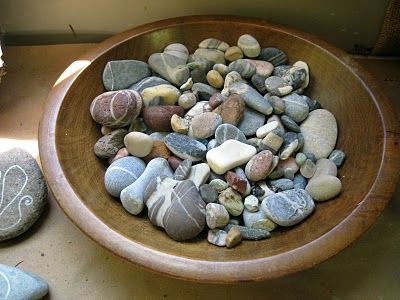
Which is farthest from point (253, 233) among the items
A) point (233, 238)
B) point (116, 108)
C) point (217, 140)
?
point (116, 108)

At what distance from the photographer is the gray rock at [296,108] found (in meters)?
0.63

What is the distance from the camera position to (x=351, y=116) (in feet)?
2.03

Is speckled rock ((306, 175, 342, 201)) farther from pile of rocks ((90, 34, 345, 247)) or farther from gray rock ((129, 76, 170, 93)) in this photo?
gray rock ((129, 76, 170, 93))

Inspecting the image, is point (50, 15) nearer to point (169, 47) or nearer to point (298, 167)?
point (169, 47)

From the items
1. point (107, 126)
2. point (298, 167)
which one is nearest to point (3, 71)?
point (107, 126)

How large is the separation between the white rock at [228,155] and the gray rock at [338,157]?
0.33 feet

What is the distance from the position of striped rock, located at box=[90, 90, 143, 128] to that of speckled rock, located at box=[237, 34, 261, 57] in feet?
0.58

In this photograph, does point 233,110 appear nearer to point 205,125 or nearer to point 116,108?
point 205,125

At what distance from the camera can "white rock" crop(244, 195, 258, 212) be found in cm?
55

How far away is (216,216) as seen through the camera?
53 centimetres

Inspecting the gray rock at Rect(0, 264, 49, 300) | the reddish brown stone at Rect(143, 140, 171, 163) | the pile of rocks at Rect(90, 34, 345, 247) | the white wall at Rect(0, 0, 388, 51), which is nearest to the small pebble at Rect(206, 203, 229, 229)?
the pile of rocks at Rect(90, 34, 345, 247)

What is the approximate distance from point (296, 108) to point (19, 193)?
38 centimetres

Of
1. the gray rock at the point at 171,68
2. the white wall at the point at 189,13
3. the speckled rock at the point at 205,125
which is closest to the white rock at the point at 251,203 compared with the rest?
the speckled rock at the point at 205,125

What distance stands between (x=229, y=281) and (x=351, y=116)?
290mm
